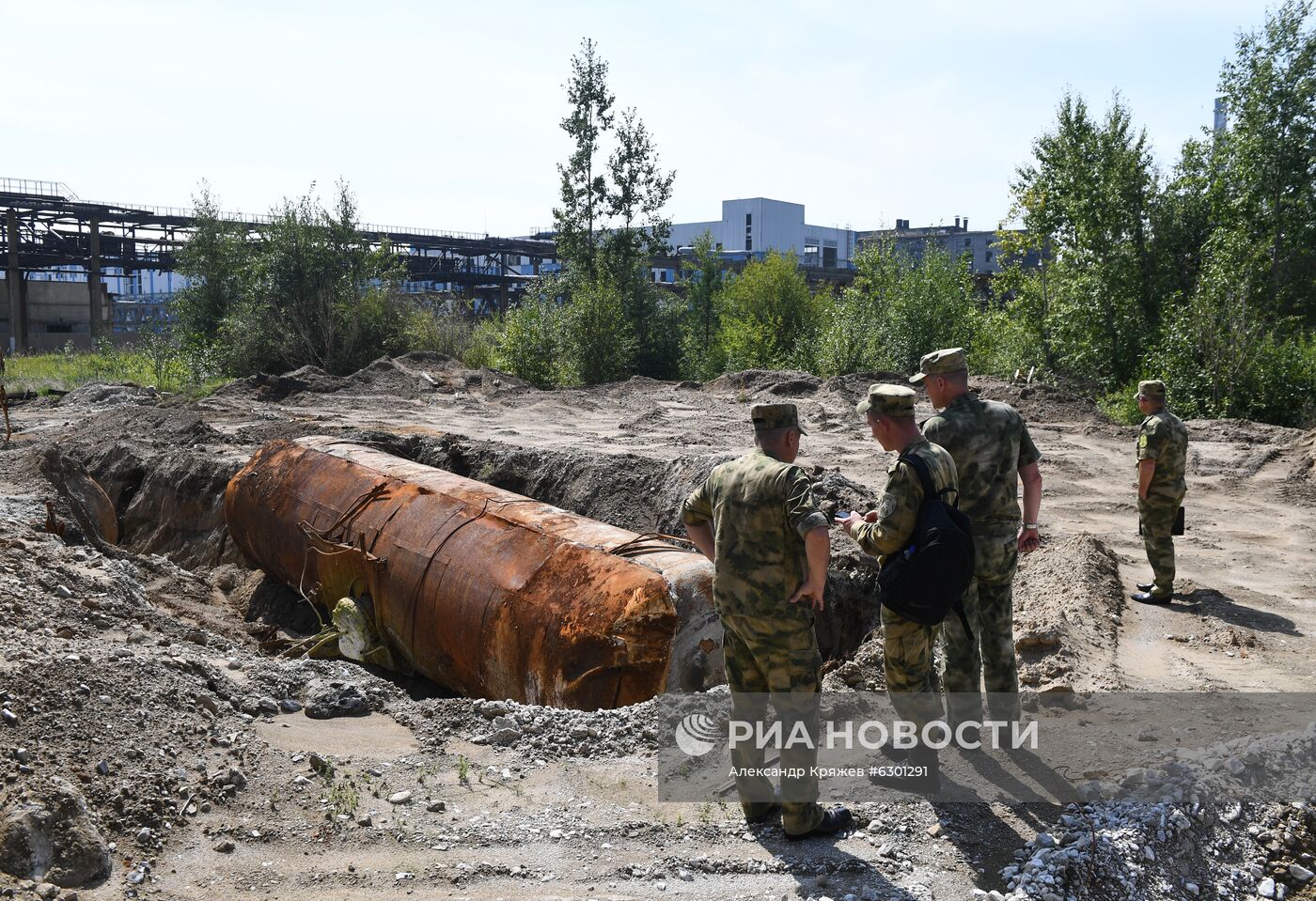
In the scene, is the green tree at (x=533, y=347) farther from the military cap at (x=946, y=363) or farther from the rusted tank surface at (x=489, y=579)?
the military cap at (x=946, y=363)

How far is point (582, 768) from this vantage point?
4582 millimetres

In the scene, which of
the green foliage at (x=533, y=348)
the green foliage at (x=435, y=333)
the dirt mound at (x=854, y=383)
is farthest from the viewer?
the green foliage at (x=435, y=333)

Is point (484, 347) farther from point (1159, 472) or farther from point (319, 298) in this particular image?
point (1159, 472)

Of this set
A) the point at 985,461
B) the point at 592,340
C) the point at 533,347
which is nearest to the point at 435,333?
the point at 533,347

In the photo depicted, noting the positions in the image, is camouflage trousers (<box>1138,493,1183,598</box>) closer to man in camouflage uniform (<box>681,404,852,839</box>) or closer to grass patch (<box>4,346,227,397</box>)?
man in camouflage uniform (<box>681,404,852,839</box>)

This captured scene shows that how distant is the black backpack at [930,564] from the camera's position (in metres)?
3.81

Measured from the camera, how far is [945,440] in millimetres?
4582

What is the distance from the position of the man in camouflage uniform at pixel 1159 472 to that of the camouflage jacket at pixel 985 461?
2790mm

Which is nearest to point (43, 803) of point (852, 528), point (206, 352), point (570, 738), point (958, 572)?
point (570, 738)

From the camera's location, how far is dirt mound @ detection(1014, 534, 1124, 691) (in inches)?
229

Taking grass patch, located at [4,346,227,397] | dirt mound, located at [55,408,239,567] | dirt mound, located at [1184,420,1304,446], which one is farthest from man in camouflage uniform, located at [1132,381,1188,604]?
grass patch, located at [4,346,227,397]

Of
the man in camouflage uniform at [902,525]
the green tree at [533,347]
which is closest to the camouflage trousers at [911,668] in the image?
the man in camouflage uniform at [902,525]

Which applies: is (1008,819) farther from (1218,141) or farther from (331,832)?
(1218,141)

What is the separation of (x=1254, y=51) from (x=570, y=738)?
22.5m
